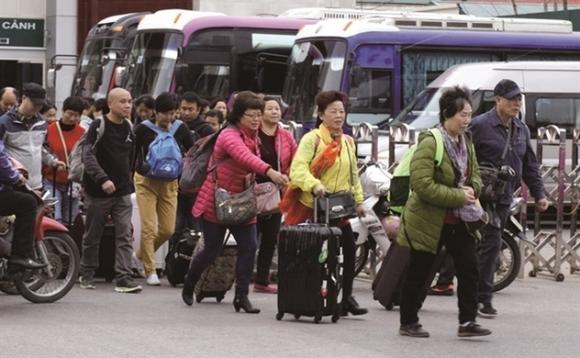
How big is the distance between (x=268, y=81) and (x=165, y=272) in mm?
13768

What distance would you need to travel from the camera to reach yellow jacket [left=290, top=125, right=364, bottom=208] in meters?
12.5

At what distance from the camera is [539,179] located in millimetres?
13367

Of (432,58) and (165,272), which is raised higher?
(432,58)

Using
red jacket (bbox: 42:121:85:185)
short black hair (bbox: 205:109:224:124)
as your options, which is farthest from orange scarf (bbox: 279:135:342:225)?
short black hair (bbox: 205:109:224:124)

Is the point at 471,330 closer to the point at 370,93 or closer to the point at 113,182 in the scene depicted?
the point at 113,182

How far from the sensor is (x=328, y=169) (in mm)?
12641

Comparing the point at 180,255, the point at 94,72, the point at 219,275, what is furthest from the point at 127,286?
the point at 94,72

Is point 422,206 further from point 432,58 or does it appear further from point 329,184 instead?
point 432,58

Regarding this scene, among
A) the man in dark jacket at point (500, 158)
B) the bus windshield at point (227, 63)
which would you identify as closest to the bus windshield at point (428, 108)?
the bus windshield at point (227, 63)

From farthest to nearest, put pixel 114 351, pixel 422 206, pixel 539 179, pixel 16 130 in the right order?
1. pixel 16 130
2. pixel 539 179
3. pixel 422 206
4. pixel 114 351

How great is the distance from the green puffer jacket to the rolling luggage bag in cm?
247

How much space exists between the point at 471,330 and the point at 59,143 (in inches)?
249

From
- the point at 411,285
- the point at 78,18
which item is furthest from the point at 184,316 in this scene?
the point at 78,18

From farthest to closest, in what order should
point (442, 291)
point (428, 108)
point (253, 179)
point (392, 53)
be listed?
1. point (392, 53)
2. point (428, 108)
3. point (442, 291)
4. point (253, 179)
